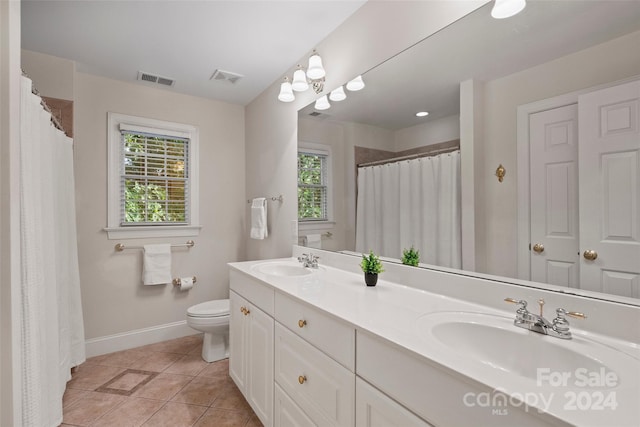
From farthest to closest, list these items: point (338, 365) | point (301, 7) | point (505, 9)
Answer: point (301, 7) → point (505, 9) → point (338, 365)

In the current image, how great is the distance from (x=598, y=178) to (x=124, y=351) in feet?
11.3

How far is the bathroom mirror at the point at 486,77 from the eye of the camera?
3.13 feet

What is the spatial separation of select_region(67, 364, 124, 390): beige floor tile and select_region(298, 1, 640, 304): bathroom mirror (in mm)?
2059

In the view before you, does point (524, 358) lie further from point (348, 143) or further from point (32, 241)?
point (32, 241)

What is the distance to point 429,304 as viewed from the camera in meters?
1.20

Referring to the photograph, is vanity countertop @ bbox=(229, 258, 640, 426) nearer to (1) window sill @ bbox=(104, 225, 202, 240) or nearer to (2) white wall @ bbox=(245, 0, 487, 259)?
(2) white wall @ bbox=(245, 0, 487, 259)

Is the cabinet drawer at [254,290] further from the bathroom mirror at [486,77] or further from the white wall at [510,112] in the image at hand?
the white wall at [510,112]

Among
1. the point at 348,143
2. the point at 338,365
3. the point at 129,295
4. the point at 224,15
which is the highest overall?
the point at 224,15

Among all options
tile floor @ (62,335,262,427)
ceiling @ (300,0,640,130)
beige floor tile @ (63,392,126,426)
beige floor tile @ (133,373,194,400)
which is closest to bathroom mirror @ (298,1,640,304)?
ceiling @ (300,0,640,130)

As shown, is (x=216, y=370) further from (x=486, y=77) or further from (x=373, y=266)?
(x=486, y=77)

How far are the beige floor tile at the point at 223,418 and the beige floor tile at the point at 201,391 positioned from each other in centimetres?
12

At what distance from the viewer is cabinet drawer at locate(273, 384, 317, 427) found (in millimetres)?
1244

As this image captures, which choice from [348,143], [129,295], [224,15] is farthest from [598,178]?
[129,295]

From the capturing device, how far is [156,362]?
99.7 inches
